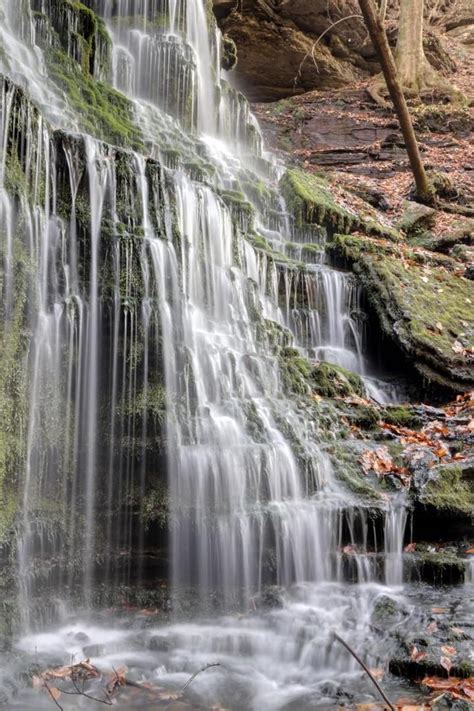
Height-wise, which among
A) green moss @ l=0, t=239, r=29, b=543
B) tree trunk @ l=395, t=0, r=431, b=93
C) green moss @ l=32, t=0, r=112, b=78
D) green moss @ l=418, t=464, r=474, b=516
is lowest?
green moss @ l=418, t=464, r=474, b=516

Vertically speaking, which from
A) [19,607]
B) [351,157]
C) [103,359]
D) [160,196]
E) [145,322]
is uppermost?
[351,157]

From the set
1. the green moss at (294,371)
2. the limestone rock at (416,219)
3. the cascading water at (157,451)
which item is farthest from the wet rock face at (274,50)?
the cascading water at (157,451)

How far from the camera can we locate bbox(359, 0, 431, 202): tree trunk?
1100 cm

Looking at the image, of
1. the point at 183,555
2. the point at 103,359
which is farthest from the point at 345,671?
the point at 103,359

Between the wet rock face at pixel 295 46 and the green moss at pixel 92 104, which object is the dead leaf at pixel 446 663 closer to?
the green moss at pixel 92 104

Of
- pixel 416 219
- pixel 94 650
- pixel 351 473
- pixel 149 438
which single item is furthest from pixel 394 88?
pixel 94 650

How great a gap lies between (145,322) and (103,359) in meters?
0.57

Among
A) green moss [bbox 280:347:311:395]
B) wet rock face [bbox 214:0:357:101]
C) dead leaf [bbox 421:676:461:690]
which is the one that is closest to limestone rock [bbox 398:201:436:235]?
green moss [bbox 280:347:311:395]

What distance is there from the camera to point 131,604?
221 inches

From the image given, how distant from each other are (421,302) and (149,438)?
238 inches

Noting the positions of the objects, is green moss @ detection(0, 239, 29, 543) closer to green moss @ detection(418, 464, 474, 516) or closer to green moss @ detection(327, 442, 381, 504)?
green moss @ detection(327, 442, 381, 504)

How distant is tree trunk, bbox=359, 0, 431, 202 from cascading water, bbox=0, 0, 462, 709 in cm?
592

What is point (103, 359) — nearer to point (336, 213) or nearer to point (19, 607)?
point (19, 607)

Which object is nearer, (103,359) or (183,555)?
(183,555)
